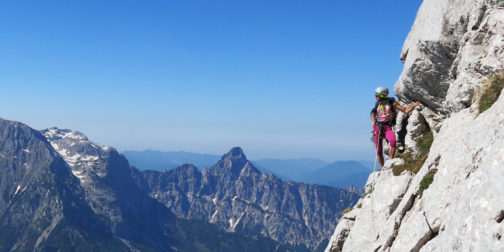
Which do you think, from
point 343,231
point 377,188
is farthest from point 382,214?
point 343,231

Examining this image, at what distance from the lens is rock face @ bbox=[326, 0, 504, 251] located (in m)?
11.4

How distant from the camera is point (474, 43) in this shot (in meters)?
18.3

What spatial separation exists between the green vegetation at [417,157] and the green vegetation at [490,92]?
532 centimetres

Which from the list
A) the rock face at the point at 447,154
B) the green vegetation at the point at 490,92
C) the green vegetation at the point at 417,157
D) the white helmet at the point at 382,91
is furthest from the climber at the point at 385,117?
the green vegetation at the point at 490,92

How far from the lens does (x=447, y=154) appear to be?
16.0m

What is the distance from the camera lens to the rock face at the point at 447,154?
37.5 feet

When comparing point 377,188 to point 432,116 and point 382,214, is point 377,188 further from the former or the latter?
point 432,116

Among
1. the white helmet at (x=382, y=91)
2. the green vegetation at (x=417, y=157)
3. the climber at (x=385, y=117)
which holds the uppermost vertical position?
the white helmet at (x=382, y=91)

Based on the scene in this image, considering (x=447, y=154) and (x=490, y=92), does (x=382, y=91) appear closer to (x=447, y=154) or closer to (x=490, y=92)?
(x=447, y=154)

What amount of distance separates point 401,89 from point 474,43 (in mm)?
7782

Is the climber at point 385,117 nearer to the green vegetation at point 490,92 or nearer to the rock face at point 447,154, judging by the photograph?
the rock face at point 447,154

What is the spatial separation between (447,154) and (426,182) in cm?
148

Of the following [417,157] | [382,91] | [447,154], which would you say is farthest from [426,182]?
[382,91]

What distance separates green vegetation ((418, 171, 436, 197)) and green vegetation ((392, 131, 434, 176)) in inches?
140
